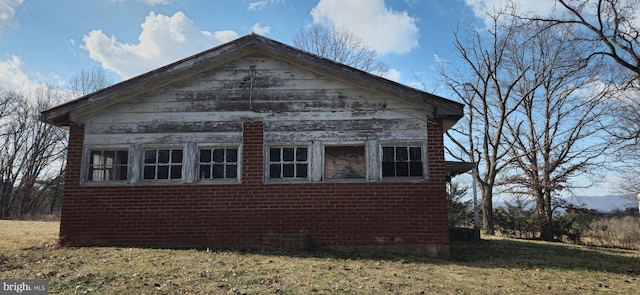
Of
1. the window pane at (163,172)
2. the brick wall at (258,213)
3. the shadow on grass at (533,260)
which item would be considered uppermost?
the window pane at (163,172)

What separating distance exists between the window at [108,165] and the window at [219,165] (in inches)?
68.2

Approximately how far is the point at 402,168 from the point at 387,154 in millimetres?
446

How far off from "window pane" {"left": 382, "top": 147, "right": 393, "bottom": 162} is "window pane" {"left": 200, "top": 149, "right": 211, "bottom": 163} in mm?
3884

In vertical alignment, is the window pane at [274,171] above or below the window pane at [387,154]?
below

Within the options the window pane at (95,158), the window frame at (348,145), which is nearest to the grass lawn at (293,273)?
the window frame at (348,145)

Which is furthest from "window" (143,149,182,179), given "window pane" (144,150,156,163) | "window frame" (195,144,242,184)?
"window frame" (195,144,242,184)

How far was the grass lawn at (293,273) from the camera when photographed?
5785mm

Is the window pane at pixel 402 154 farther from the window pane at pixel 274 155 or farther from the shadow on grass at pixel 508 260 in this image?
the window pane at pixel 274 155

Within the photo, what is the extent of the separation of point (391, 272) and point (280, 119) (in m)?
4.10

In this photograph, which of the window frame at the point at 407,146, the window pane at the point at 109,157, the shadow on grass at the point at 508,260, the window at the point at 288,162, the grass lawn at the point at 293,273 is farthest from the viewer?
the window pane at the point at 109,157

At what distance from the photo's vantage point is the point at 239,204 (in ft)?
29.4

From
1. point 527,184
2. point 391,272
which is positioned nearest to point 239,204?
point 391,272

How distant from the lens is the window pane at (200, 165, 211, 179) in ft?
30.2

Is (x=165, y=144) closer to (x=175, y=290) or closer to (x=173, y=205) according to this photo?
(x=173, y=205)
